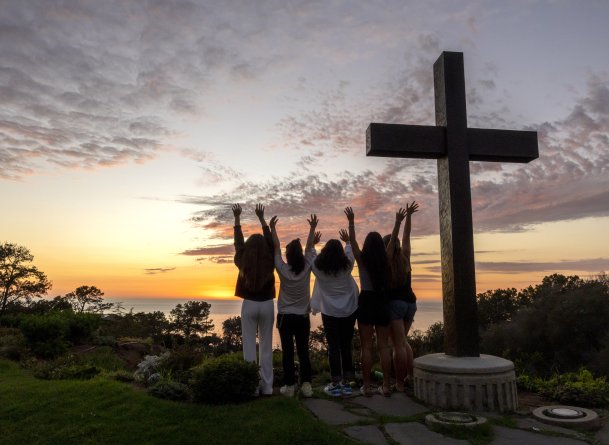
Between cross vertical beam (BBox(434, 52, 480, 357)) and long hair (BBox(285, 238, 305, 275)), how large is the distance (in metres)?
2.06

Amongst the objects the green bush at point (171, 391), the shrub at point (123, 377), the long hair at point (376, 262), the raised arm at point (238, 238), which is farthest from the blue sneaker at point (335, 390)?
the shrub at point (123, 377)

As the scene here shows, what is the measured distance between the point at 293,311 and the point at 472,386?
231 centimetres

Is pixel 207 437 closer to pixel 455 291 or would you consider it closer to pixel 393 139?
pixel 455 291

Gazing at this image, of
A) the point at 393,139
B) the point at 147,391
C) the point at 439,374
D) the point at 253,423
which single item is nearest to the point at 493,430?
the point at 439,374

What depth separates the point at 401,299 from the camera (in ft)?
20.0

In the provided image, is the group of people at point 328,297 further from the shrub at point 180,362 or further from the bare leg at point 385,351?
the shrub at point 180,362

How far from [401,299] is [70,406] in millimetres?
4370

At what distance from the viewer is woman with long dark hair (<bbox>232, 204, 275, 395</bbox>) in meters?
5.87

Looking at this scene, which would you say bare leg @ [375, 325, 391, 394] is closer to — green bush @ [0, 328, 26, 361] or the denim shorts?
the denim shorts

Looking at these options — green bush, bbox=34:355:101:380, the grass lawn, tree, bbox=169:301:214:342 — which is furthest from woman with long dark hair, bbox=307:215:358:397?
tree, bbox=169:301:214:342

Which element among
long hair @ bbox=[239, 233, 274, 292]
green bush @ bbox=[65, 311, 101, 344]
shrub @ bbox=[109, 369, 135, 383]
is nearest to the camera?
long hair @ bbox=[239, 233, 274, 292]

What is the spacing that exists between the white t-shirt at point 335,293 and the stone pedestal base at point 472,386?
4.18 ft

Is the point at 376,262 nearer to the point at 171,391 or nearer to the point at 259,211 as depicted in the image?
the point at 259,211

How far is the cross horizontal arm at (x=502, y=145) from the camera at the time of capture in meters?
6.83
